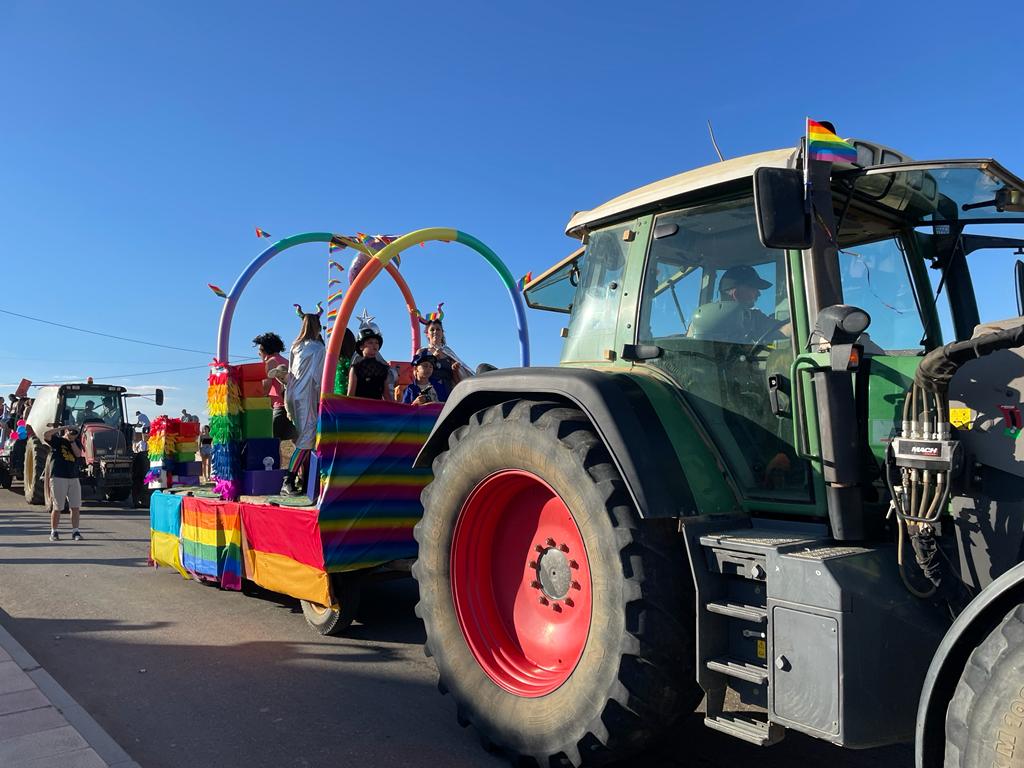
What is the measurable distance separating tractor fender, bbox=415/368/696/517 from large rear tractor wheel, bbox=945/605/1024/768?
3.26 feet

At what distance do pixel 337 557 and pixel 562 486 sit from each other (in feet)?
7.74

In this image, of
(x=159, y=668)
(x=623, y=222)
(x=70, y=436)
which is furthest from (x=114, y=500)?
(x=623, y=222)

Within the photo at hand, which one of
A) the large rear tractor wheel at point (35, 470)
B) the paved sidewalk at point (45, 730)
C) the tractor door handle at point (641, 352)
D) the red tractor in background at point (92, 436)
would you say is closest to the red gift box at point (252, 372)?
the paved sidewalk at point (45, 730)

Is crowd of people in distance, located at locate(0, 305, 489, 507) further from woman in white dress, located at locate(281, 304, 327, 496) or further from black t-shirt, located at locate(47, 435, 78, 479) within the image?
black t-shirt, located at locate(47, 435, 78, 479)

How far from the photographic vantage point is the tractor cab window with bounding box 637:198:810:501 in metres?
2.89

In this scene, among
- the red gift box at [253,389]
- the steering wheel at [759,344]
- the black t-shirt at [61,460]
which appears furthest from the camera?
the black t-shirt at [61,460]

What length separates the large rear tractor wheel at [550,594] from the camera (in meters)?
2.67

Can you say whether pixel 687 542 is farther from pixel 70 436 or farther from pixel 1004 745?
pixel 70 436

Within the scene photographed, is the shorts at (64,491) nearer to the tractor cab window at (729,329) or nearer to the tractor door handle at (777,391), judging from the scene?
the tractor cab window at (729,329)

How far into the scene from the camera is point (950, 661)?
209cm

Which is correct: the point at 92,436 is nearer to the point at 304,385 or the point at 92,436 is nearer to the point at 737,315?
the point at 304,385

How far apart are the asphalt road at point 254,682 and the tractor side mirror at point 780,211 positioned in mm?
2127

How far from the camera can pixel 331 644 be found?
510 cm

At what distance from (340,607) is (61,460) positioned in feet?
24.6
